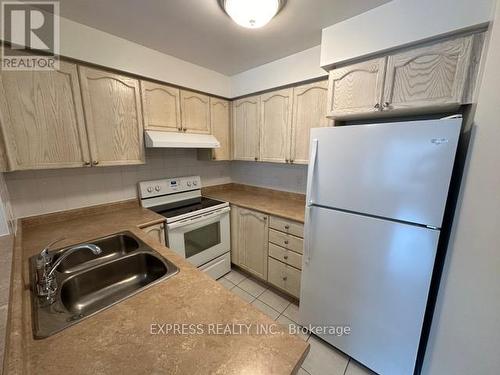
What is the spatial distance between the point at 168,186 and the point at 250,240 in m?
1.08

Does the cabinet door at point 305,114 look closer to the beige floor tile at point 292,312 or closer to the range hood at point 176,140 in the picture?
the range hood at point 176,140

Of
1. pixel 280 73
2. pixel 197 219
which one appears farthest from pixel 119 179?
pixel 280 73

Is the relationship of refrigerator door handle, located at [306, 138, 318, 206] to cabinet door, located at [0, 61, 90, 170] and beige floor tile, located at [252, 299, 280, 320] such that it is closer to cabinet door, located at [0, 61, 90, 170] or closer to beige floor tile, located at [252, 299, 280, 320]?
beige floor tile, located at [252, 299, 280, 320]

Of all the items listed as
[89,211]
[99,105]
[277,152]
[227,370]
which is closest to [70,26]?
[99,105]

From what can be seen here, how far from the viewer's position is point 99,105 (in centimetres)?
154

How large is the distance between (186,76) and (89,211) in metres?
1.56

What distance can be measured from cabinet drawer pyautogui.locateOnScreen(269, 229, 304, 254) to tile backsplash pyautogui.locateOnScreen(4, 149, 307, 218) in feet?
2.09

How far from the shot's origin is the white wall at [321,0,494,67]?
3.31 feet

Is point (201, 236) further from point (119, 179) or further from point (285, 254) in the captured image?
point (119, 179)

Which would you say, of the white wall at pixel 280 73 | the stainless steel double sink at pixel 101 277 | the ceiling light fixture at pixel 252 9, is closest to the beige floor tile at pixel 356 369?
the stainless steel double sink at pixel 101 277

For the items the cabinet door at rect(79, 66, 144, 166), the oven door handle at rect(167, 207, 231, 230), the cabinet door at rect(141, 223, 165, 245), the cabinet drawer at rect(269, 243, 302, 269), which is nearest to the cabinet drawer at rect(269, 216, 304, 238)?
the cabinet drawer at rect(269, 243, 302, 269)

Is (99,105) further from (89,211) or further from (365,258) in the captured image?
(365,258)

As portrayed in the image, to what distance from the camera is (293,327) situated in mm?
1715

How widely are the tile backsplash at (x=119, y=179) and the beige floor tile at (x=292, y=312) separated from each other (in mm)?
1176
